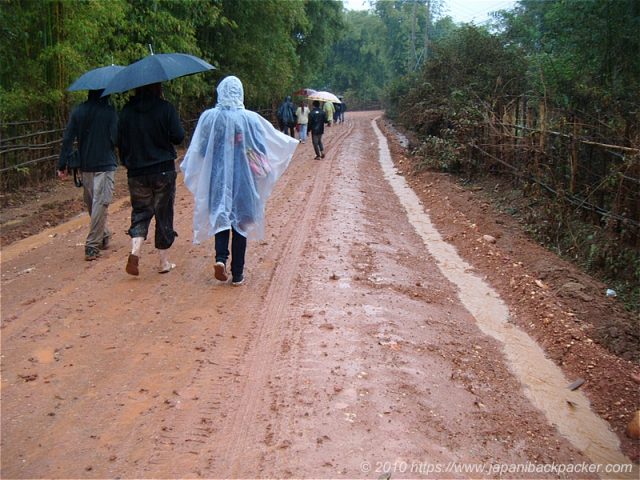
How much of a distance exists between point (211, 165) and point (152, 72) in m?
1.00

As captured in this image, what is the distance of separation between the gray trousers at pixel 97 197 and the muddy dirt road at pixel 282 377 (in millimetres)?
372

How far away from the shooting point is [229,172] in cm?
619

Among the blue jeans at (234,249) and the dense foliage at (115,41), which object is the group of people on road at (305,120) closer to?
the dense foliage at (115,41)

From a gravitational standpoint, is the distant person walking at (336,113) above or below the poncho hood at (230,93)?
above

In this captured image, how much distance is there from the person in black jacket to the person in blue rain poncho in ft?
0.72

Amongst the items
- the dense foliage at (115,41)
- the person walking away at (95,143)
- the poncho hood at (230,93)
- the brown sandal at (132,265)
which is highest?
the dense foliage at (115,41)

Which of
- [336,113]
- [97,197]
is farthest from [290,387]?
[336,113]

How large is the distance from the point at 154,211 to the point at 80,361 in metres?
2.16

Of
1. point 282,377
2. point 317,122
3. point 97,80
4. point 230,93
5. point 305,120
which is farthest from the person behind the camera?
point 305,120

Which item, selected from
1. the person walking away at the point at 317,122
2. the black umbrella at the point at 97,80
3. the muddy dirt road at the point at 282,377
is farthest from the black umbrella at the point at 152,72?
the person walking away at the point at 317,122

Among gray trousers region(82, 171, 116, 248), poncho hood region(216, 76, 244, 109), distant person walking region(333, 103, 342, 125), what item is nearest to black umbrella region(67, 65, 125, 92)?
gray trousers region(82, 171, 116, 248)

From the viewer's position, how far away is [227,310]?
565 cm

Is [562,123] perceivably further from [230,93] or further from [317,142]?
[317,142]

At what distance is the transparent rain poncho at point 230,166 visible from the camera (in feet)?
20.1
